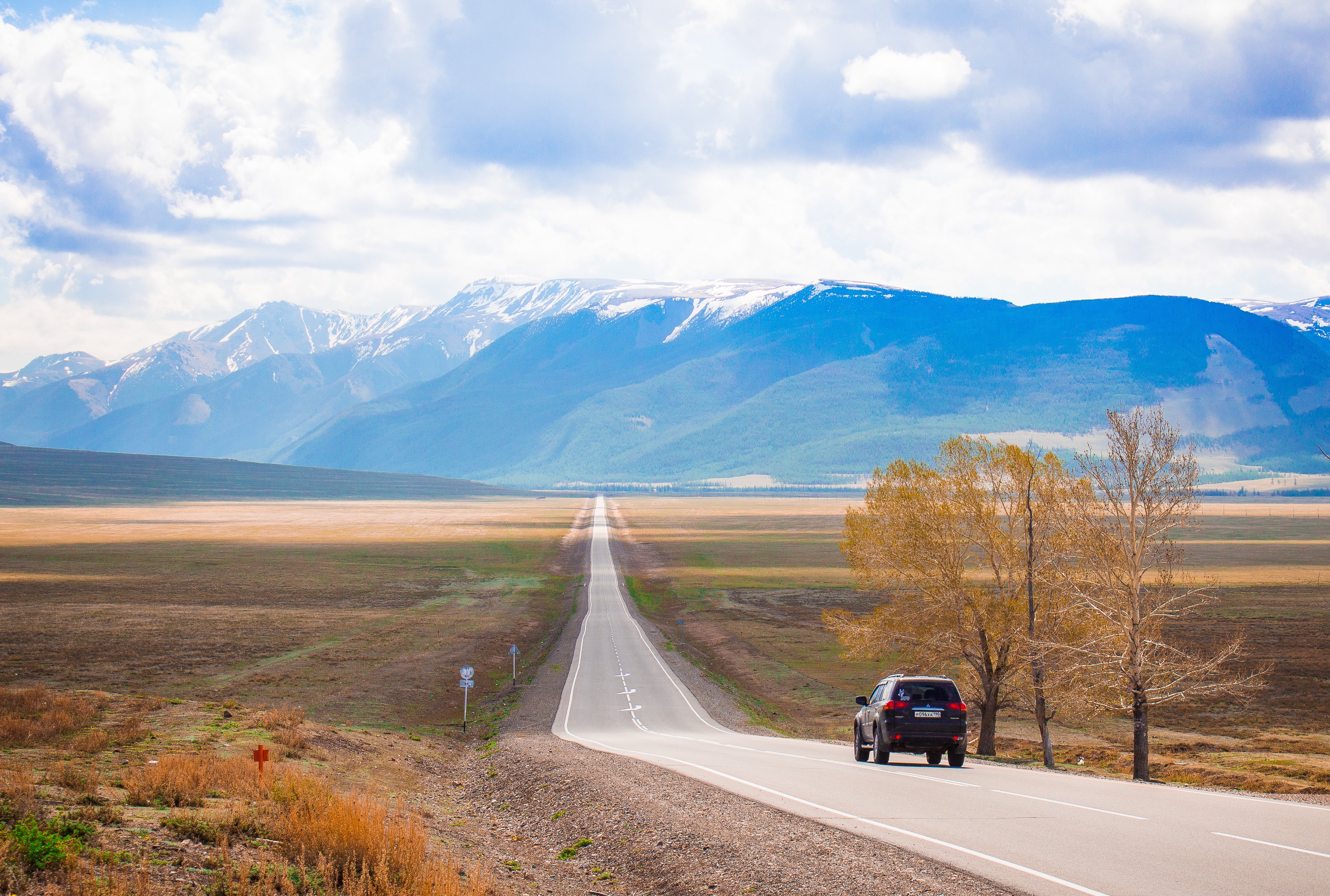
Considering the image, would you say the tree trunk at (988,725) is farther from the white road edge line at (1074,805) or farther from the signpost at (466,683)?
the signpost at (466,683)

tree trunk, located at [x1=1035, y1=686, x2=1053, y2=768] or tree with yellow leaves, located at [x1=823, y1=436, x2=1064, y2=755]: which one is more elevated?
tree with yellow leaves, located at [x1=823, y1=436, x2=1064, y2=755]

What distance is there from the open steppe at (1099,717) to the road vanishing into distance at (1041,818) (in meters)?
8.15

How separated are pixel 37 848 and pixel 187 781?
509cm

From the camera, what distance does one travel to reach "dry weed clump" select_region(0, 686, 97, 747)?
17531mm

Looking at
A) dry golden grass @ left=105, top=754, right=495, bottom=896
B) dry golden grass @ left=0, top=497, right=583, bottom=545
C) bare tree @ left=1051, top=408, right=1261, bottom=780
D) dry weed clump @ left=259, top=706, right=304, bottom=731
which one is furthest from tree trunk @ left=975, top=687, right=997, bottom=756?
dry golden grass @ left=0, top=497, right=583, bottom=545

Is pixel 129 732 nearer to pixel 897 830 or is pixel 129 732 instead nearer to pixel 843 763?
pixel 843 763

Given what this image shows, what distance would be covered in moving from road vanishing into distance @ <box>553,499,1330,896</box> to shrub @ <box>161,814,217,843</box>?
792 centimetres

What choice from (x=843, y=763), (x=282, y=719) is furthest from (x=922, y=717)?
(x=282, y=719)

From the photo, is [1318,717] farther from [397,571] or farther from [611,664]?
[397,571]

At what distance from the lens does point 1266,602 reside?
229ft

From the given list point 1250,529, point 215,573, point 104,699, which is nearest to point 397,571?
point 215,573

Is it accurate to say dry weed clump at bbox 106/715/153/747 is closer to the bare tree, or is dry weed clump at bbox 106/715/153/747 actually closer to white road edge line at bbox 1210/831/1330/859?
white road edge line at bbox 1210/831/1330/859

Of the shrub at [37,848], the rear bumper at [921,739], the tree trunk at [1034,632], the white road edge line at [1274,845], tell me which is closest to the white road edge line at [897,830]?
the white road edge line at [1274,845]

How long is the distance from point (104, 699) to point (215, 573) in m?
64.2
